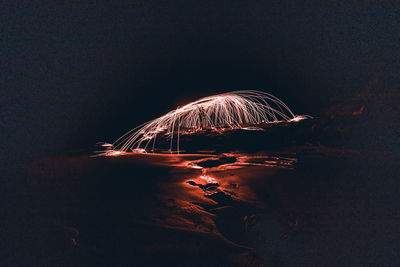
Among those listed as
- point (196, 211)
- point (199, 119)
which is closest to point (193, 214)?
point (196, 211)

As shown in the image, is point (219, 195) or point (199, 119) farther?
point (199, 119)

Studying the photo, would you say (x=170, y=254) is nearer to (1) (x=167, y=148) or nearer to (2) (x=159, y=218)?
(2) (x=159, y=218)

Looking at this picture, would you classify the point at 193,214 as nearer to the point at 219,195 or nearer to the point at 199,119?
the point at 219,195

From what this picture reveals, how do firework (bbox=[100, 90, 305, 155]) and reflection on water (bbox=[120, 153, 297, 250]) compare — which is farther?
firework (bbox=[100, 90, 305, 155])

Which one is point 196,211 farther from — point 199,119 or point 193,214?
point 199,119

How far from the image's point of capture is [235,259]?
0.83 meters

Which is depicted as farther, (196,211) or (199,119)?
(199,119)

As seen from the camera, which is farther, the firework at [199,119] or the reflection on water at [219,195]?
the firework at [199,119]

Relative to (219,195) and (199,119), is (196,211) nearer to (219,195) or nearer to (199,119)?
(219,195)

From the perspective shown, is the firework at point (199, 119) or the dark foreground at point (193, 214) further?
the firework at point (199, 119)

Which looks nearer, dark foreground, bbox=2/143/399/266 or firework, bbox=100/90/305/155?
dark foreground, bbox=2/143/399/266

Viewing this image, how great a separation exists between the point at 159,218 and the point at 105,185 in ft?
2.17

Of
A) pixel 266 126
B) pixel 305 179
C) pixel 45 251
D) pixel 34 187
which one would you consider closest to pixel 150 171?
pixel 45 251

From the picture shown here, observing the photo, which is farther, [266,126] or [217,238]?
[266,126]
